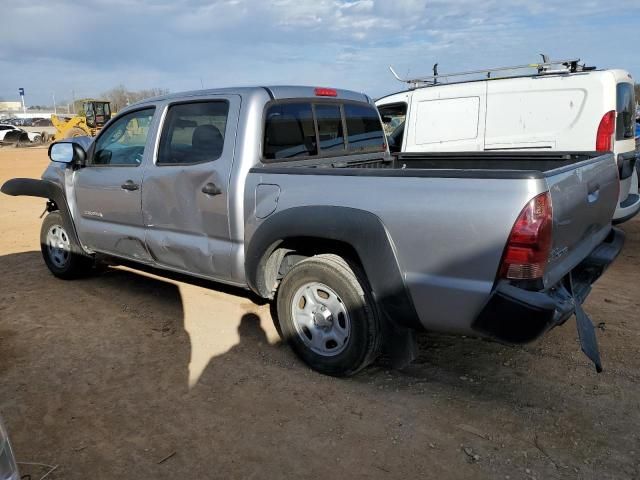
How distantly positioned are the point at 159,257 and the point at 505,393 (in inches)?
110

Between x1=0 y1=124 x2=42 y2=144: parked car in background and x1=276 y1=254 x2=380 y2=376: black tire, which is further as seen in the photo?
x1=0 y1=124 x2=42 y2=144: parked car in background

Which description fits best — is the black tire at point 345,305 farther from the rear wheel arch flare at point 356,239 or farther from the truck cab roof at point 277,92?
the truck cab roof at point 277,92

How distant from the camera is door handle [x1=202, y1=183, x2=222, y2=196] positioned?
3.67 meters

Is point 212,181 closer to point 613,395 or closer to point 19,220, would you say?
point 613,395

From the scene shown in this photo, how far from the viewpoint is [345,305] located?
10.7 feet

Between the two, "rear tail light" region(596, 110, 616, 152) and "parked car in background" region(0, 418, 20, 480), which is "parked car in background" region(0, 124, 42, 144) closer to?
"rear tail light" region(596, 110, 616, 152)

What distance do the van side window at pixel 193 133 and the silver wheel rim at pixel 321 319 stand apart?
1159 millimetres

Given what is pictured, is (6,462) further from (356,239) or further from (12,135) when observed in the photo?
(12,135)

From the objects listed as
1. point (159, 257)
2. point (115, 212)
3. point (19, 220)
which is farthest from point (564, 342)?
point (19, 220)

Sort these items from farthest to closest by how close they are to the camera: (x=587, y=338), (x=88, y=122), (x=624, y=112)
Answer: (x=88, y=122) < (x=624, y=112) < (x=587, y=338)

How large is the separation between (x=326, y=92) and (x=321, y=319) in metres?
1.88

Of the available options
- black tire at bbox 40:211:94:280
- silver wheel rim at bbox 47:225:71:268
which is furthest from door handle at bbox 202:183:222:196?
silver wheel rim at bbox 47:225:71:268

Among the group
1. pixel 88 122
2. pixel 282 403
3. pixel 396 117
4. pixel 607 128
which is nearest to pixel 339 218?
pixel 282 403

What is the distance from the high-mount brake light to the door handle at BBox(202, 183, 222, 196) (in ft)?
3.75
